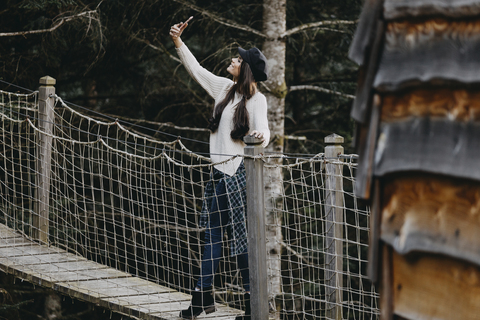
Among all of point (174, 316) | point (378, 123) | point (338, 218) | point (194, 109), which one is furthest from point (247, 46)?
point (378, 123)

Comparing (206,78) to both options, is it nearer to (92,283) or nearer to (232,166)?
(232,166)

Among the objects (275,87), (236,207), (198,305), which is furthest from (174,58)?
(198,305)

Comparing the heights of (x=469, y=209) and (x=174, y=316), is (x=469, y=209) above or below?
above

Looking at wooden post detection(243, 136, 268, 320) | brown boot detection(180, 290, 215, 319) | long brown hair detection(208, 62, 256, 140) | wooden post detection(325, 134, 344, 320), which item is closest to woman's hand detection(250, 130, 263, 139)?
wooden post detection(243, 136, 268, 320)

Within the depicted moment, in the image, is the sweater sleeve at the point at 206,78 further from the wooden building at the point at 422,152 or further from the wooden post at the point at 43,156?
the wooden building at the point at 422,152

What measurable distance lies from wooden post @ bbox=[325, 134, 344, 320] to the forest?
1.90m

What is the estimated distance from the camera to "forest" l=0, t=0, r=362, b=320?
5155 mm

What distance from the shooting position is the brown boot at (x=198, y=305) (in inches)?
109

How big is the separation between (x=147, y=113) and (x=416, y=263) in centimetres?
610

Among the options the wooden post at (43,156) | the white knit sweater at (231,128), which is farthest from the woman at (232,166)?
the wooden post at (43,156)

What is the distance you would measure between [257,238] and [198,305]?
50 centimetres

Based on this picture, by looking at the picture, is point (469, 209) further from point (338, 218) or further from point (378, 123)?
point (338, 218)

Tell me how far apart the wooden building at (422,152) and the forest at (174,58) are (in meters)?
4.35

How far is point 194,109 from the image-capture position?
255 inches
